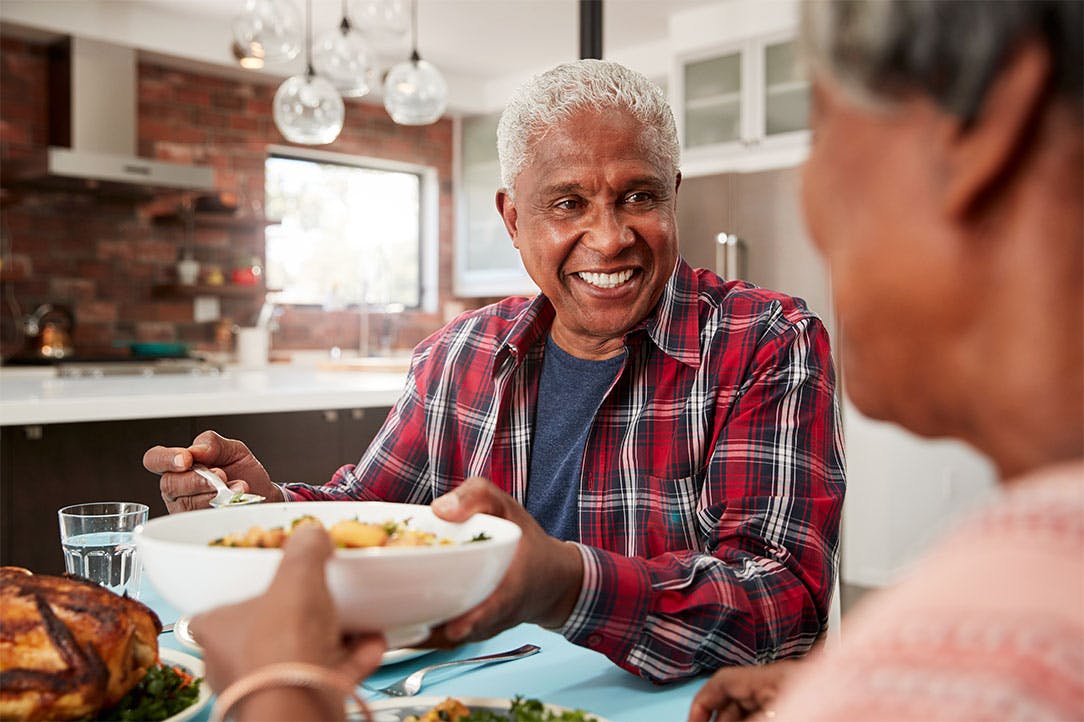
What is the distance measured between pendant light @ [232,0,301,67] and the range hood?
2087mm

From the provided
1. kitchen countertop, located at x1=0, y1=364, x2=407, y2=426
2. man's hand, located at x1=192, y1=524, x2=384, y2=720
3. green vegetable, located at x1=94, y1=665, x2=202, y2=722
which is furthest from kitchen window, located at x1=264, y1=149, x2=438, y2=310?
man's hand, located at x1=192, y1=524, x2=384, y2=720

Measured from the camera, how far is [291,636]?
589 mm

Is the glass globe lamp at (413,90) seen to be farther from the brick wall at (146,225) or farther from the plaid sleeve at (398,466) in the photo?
the brick wall at (146,225)

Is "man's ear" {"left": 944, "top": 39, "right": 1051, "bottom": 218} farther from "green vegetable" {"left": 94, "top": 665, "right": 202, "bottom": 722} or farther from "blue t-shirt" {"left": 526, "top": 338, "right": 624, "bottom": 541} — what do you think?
"blue t-shirt" {"left": 526, "top": 338, "right": 624, "bottom": 541}

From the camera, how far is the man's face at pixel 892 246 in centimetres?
46

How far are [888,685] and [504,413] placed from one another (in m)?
1.22

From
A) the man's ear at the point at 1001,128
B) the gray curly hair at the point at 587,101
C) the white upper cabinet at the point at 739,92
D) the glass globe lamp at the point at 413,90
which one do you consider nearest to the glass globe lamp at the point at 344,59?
the glass globe lamp at the point at 413,90

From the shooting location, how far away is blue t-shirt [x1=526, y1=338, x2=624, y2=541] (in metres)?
1.49

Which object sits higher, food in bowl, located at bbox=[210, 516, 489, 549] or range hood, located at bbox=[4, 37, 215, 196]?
range hood, located at bbox=[4, 37, 215, 196]

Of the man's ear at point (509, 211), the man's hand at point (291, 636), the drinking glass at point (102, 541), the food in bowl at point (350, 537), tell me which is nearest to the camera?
the man's hand at point (291, 636)

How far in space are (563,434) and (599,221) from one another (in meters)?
0.32

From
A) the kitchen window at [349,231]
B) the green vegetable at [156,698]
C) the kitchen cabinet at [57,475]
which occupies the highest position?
the kitchen window at [349,231]

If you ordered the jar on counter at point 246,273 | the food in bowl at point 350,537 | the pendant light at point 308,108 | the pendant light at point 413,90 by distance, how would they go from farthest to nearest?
the jar on counter at point 246,273
the pendant light at point 413,90
the pendant light at point 308,108
the food in bowl at point 350,537

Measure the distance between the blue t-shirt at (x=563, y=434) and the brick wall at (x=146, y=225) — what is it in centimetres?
426
